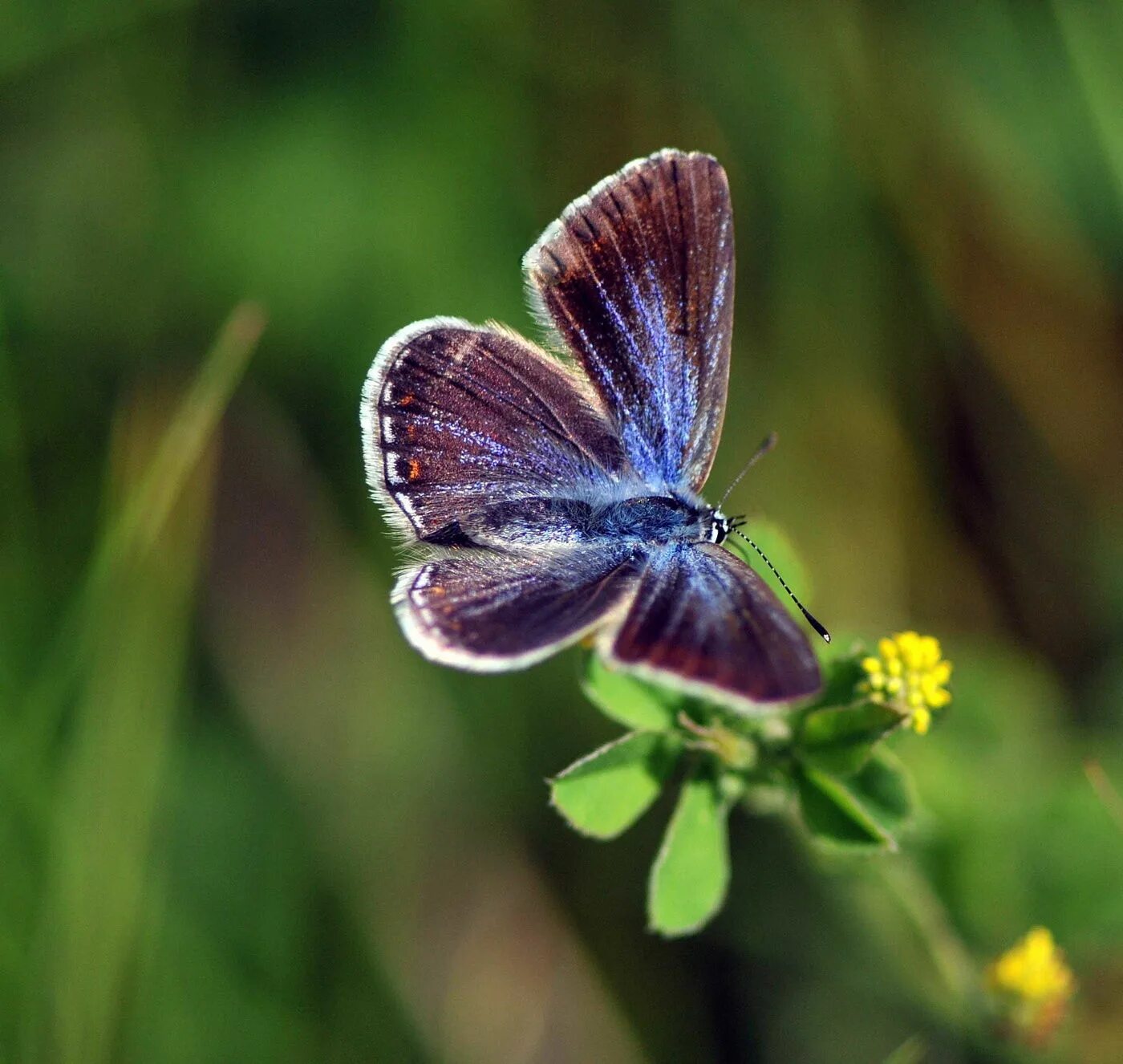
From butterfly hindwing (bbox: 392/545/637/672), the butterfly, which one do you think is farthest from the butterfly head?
butterfly hindwing (bbox: 392/545/637/672)

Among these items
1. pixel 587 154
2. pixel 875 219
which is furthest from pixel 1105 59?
pixel 587 154

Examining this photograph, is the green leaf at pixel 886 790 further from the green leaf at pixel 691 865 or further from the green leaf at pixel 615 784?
the green leaf at pixel 615 784

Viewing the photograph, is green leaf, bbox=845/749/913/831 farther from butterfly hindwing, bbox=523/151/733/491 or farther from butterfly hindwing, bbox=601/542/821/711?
butterfly hindwing, bbox=523/151/733/491

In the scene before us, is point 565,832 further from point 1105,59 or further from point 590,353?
point 1105,59

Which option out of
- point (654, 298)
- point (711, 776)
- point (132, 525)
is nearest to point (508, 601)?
point (711, 776)

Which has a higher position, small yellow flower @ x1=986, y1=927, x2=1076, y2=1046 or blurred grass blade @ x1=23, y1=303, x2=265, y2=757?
blurred grass blade @ x1=23, y1=303, x2=265, y2=757
